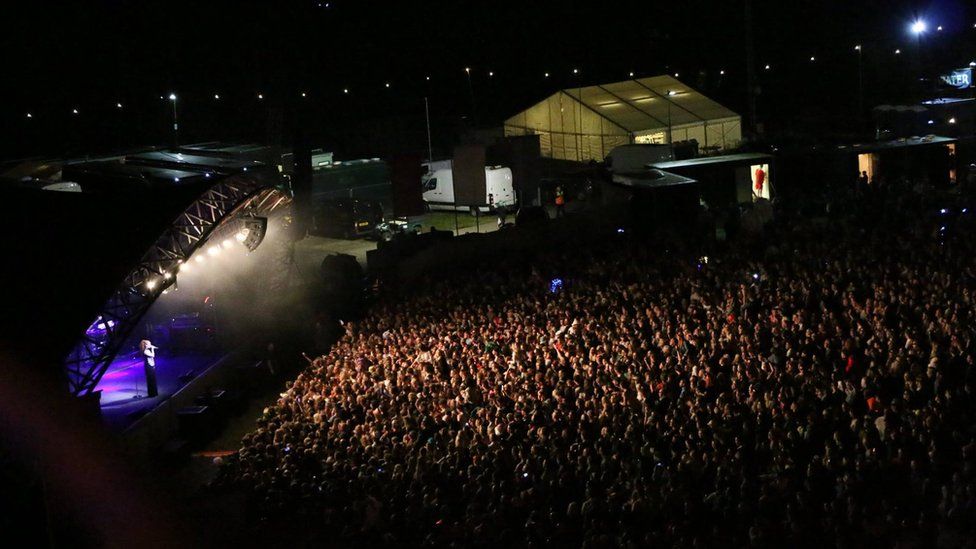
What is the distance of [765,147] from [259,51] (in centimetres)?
3110

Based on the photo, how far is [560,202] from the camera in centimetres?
2611

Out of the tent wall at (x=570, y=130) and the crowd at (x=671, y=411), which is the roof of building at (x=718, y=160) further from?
the crowd at (x=671, y=411)

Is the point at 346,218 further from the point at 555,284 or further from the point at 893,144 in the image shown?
the point at 893,144

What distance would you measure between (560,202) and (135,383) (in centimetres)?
1243

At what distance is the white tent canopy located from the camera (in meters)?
31.4

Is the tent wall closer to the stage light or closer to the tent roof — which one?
the tent roof

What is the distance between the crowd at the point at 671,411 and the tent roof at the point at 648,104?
50.4 ft

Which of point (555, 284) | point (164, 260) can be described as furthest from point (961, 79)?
point (164, 260)

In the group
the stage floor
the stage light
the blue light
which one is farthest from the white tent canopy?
the stage floor

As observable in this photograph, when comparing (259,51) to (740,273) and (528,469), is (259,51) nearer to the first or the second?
(740,273)

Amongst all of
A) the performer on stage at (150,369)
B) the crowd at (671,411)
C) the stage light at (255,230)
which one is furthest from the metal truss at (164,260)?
the crowd at (671,411)

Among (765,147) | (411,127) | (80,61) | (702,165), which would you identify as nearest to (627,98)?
(765,147)

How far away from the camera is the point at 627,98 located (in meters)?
33.2

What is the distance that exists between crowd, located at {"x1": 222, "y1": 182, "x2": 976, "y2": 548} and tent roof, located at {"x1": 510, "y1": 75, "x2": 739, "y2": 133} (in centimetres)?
1535
